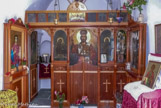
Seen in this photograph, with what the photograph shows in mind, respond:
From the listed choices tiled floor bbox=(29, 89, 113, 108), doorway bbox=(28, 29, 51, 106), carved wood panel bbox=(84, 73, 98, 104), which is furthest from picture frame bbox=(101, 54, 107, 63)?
doorway bbox=(28, 29, 51, 106)

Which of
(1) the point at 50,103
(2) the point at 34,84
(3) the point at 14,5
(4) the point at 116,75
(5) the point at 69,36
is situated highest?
(3) the point at 14,5

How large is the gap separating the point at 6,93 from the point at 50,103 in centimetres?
237

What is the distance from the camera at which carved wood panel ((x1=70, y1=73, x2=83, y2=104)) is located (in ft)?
17.3

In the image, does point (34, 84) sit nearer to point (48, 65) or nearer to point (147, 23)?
point (48, 65)

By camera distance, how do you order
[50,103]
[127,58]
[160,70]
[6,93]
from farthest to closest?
[50,103] → [127,58] → [6,93] → [160,70]

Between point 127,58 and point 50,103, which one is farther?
point 50,103

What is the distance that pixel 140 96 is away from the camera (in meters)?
2.12

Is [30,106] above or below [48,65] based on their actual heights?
below

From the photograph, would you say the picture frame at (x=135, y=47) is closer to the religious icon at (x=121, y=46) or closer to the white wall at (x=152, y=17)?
the white wall at (x=152, y=17)

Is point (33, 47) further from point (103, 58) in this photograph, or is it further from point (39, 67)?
point (103, 58)

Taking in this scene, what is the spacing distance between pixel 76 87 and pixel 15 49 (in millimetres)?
2025

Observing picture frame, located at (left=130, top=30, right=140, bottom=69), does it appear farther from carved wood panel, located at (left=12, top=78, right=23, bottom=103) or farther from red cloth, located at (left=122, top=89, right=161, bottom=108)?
carved wood panel, located at (left=12, top=78, right=23, bottom=103)

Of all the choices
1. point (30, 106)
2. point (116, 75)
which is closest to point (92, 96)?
point (116, 75)

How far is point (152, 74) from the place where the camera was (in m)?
2.43
